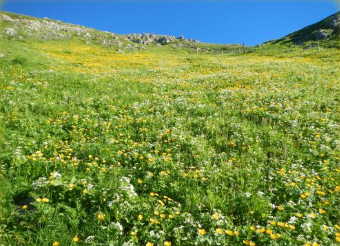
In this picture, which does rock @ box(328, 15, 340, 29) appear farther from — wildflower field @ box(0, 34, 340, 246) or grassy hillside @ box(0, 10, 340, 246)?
grassy hillside @ box(0, 10, 340, 246)

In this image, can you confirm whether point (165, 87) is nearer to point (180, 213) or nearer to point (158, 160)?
point (158, 160)

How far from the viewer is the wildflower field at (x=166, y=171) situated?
4.73 metres

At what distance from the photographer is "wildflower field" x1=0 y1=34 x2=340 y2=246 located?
473 cm

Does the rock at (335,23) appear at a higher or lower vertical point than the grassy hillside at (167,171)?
higher

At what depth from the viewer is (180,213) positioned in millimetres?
5328

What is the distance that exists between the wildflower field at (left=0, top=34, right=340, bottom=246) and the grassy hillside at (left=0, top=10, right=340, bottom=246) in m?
0.03

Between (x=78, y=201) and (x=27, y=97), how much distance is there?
28.8 feet

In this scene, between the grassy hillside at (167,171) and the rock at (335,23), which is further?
the rock at (335,23)

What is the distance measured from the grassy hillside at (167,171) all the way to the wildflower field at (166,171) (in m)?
0.03

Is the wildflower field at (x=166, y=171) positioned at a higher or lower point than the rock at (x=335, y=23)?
lower

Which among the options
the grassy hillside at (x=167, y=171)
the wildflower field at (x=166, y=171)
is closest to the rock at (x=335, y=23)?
the wildflower field at (x=166, y=171)

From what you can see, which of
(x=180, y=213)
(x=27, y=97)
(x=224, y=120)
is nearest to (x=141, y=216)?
(x=180, y=213)

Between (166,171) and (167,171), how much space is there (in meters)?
0.11

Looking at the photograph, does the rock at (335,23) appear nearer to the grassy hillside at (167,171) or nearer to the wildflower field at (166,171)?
the wildflower field at (166,171)
